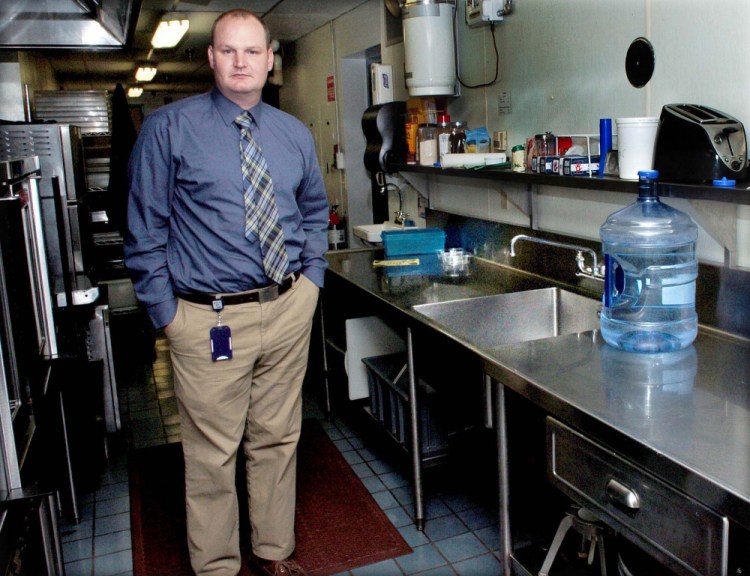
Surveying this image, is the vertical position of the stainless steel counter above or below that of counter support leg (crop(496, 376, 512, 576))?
above

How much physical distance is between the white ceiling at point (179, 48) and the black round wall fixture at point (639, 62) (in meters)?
2.83

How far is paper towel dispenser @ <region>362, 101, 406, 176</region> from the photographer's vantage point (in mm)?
3814

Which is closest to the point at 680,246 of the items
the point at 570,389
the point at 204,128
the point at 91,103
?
the point at 570,389

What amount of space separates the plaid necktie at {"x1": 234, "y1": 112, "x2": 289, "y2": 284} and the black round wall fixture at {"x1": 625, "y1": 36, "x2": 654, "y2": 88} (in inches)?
46.6

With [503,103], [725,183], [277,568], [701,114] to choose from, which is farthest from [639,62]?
[277,568]

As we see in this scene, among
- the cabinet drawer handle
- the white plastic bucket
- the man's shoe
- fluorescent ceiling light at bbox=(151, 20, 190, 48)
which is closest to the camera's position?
the cabinet drawer handle

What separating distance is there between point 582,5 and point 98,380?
2643 mm

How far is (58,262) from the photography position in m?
3.06

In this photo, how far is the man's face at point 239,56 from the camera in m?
2.15

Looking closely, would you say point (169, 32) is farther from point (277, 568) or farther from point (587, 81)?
point (277, 568)

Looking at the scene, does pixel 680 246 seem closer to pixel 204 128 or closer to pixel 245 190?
pixel 245 190

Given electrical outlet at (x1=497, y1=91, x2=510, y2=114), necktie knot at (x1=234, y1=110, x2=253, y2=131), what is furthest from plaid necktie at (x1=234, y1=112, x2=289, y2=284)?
electrical outlet at (x1=497, y1=91, x2=510, y2=114)

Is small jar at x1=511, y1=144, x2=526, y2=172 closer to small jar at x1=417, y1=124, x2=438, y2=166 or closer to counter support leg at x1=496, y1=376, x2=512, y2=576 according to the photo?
small jar at x1=417, y1=124, x2=438, y2=166

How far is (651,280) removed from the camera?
2.16 meters
